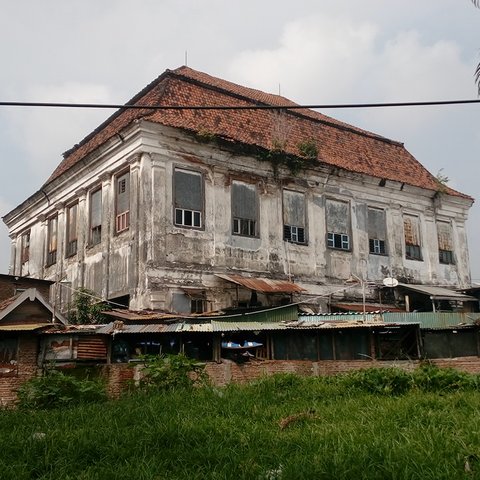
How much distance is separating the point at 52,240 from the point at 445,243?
14.9m

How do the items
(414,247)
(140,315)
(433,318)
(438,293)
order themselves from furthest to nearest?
(414,247)
(438,293)
(433,318)
(140,315)

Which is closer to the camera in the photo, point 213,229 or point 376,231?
point 213,229

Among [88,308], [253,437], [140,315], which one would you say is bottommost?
[253,437]

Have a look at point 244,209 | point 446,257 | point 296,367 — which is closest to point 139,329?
point 296,367

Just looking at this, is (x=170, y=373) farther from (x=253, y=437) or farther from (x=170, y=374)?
(x=253, y=437)

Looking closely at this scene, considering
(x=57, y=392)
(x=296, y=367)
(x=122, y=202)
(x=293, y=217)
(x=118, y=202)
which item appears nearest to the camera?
(x=57, y=392)

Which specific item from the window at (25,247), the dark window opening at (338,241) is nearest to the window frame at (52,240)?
the window at (25,247)

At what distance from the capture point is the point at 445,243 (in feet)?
79.9

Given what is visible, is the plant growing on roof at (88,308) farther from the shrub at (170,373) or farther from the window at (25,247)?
the window at (25,247)

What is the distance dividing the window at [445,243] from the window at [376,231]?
2.91 meters

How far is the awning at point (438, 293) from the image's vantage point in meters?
20.9

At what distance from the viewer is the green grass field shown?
22.4ft

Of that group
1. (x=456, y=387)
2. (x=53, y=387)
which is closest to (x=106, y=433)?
(x=53, y=387)

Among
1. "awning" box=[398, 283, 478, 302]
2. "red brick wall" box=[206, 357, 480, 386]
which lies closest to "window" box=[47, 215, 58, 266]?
"red brick wall" box=[206, 357, 480, 386]
